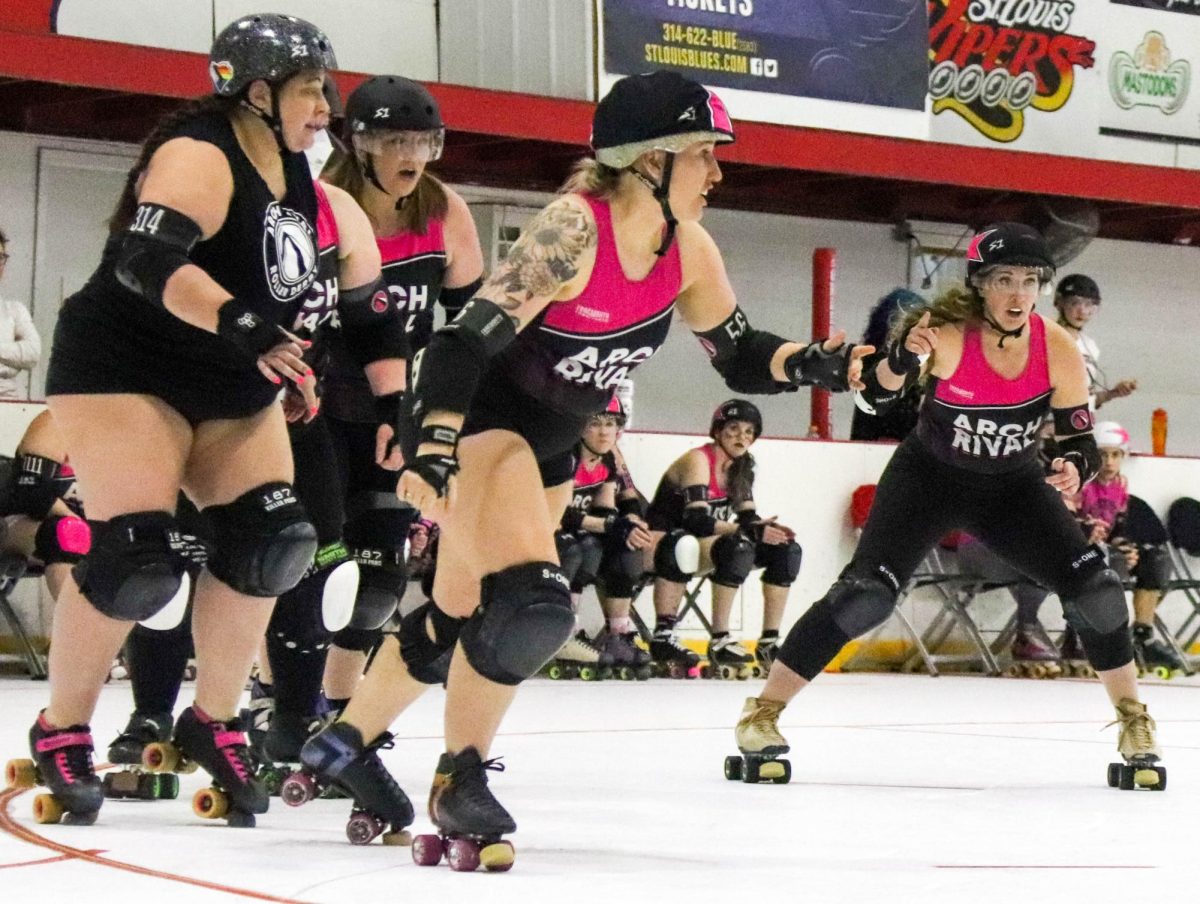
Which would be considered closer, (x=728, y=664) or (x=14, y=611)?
(x=14, y=611)

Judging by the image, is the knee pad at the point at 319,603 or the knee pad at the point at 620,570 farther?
the knee pad at the point at 620,570

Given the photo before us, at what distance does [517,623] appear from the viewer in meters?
2.74

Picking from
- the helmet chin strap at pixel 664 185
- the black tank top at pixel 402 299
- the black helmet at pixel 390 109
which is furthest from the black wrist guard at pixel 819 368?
the black helmet at pixel 390 109

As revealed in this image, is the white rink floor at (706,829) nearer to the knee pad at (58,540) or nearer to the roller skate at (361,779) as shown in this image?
the roller skate at (361,779)

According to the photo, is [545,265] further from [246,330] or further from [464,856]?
[464,856]

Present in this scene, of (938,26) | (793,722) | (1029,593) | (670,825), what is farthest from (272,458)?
(938,26)

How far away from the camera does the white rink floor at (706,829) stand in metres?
2.59

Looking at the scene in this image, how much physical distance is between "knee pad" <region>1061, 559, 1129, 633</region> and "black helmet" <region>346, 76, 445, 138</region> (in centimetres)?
174

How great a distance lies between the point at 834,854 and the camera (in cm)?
301

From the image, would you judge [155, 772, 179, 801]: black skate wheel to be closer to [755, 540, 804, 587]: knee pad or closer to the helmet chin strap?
the helmet chin strap

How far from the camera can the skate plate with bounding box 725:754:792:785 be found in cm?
418

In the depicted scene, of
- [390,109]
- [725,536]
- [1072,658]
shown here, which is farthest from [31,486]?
[1072,658]

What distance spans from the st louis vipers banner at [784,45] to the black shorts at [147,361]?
7.20 metres

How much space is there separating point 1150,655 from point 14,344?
17.3 feet
